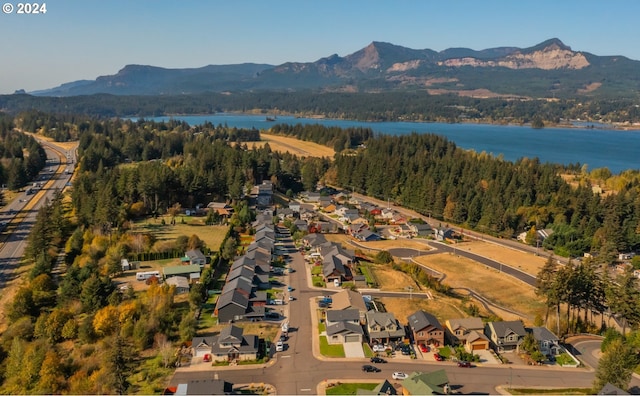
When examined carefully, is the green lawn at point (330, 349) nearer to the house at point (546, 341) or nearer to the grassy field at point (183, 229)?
the house at point (546, 341)

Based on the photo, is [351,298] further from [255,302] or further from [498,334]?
[498,334]

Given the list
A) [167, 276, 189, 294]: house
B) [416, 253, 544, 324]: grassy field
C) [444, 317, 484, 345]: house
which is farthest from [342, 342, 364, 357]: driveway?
[167, 276, 189, 294]: house

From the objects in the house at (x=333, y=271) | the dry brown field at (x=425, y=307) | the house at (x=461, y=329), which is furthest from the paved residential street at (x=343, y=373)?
the house at (x=333, y=271)

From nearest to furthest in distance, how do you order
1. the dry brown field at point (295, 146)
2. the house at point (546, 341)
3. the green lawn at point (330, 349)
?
1. the green lawn at point (330, 349)
2. the house at point (546, 341)
3. the dry brown field at point (295, 146)

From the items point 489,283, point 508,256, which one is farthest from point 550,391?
point 508,256

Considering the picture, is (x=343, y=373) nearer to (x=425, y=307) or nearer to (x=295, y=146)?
(x=425, y=307)

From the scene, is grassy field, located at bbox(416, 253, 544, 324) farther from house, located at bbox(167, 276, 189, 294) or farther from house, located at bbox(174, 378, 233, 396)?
house, located at bbox(167, 276, 189, 294)

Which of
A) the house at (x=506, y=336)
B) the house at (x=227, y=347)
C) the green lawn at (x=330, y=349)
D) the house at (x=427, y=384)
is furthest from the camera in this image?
the house at (x=506, y=336)
